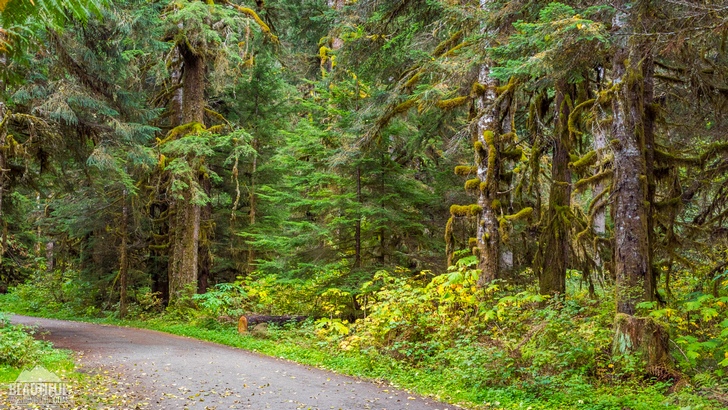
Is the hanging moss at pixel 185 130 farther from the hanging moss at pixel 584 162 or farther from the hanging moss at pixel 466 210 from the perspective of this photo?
the hanging moss at pixel 584 162

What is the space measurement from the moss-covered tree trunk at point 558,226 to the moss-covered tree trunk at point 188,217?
11.3 m

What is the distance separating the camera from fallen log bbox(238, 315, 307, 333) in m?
14.7

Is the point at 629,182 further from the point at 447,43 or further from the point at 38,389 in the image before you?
the point at 38,389

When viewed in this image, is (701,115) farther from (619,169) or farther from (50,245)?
(50,245)

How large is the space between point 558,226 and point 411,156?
5.36 m

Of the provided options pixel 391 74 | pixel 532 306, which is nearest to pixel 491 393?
pixel 532 306

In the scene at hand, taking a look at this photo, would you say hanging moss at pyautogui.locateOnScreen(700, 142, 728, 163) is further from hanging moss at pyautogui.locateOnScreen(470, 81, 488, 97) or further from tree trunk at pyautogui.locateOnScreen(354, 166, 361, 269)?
tree trunk at pyautogui.locateOnScreen(354, 166, 361, 269)

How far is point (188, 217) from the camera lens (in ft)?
60.1

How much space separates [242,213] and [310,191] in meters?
5.12

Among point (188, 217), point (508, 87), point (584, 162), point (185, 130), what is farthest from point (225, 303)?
point (584, 162)

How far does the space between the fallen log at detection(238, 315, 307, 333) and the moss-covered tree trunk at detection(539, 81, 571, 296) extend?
6.93m

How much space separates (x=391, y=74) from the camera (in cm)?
1494

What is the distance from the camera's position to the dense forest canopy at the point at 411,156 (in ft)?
26.2

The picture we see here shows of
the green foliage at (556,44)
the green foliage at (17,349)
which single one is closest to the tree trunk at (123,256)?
the green foliage at (17,349)
